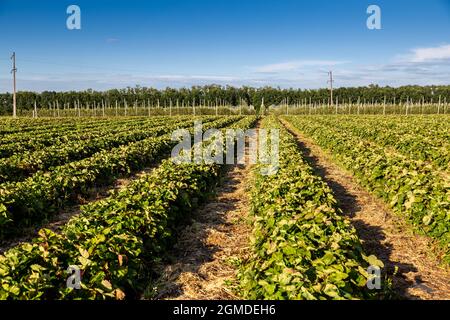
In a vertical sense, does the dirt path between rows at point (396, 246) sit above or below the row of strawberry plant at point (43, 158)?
below

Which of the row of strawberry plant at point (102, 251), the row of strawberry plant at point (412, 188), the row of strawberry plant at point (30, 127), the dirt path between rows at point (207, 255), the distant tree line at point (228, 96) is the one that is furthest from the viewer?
the distant tree line at point (228, 96)

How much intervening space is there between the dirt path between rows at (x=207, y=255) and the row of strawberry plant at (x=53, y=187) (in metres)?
3.33

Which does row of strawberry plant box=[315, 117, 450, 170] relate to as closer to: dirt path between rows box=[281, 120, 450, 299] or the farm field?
the farm field

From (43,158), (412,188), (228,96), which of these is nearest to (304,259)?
(412,188)

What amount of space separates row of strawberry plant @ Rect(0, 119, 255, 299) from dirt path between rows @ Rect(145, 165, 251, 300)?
29 centimetres

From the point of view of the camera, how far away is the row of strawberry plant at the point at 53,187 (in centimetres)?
823

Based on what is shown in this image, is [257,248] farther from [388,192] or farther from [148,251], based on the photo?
[388,192]

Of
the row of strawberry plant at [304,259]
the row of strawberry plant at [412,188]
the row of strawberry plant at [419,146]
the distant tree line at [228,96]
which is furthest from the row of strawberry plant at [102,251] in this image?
the distant tree line at [228,96]

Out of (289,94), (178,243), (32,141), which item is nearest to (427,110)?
(289,94)

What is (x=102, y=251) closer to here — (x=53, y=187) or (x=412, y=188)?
(x=53, y=187)

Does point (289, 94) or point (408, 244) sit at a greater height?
point (289, 94)

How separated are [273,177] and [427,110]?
66.3 metres

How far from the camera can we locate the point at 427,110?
66938 millimetres

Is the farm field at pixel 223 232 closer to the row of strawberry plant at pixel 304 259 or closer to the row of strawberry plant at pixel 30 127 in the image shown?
the row of strawberry plant at pixel 304 259
